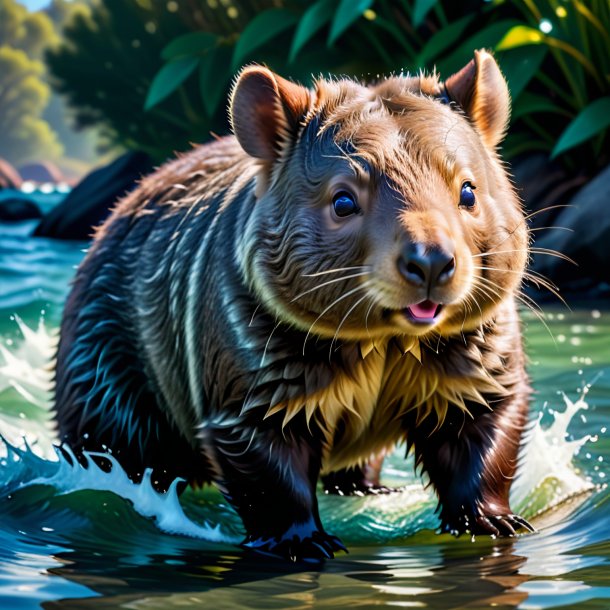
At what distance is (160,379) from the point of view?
4.35m

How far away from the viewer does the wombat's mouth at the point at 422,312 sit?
3146 mm

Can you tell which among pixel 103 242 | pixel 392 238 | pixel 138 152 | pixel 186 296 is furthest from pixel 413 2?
pixel 392 238

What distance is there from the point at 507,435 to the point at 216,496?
56.1 inches

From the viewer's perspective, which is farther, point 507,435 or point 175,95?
point 175,95

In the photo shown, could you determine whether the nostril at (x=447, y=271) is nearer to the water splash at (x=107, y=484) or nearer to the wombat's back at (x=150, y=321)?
the wombat's back at (x=150, y=321)

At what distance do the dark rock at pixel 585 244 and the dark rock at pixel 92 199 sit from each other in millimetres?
6121

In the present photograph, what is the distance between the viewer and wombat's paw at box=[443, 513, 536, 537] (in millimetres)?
3691

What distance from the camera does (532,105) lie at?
8945 millimetres

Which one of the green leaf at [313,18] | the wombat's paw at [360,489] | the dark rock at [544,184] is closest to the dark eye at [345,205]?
the wombat's paw at [360,489]

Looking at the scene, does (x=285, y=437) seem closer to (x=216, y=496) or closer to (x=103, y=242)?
(x=216, y=496)

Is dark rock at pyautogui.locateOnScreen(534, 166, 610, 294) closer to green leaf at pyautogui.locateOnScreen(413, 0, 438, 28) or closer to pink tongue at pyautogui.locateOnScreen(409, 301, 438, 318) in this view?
green leaf at pyautogui.locateOnScreen(413, 0, 438, 28)

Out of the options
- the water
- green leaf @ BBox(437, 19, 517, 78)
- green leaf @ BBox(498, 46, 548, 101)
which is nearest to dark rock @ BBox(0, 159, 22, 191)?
green leaf @ BBox(437, 19, 517, 78)

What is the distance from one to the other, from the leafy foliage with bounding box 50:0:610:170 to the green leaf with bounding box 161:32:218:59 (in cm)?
1

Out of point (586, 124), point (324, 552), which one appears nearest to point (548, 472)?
point (324, 552)
